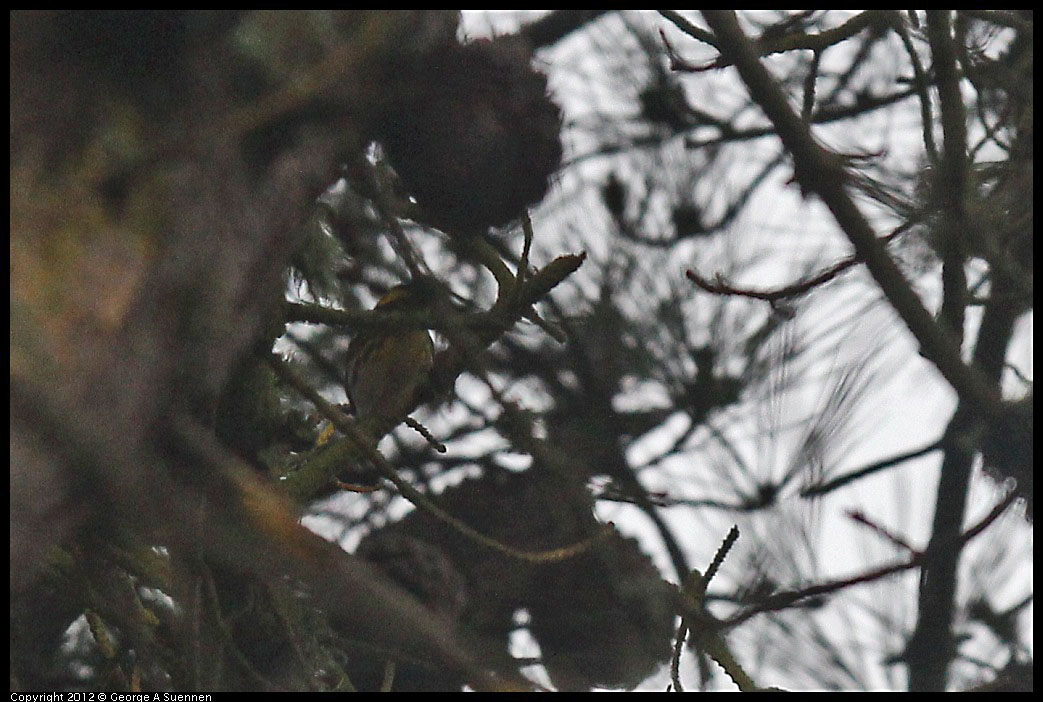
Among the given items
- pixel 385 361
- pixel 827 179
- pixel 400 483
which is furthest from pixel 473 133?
pixel 385 361

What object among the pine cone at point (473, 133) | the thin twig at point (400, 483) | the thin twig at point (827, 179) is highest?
the thin twig at point (827, 179)

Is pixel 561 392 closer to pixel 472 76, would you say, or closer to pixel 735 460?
pixel 735 460

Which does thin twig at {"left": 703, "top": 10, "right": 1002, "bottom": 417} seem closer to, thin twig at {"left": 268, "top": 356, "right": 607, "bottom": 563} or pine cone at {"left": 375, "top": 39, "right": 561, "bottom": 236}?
pine cone at {"left": 375, "top": 39, "right": 561, "bottom": 236}

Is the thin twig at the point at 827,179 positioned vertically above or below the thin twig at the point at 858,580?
above

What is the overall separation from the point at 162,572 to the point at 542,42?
4.84 ft

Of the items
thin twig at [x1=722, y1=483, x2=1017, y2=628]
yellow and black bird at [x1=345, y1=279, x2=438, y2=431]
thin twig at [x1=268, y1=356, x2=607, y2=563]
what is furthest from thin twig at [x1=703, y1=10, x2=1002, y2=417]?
yellow and black bird at [x1=345, y1=279, x2=438, y2=431]

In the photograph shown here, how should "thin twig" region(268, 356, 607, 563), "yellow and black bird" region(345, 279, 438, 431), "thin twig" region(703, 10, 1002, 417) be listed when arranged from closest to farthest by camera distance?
"thin twig" region(268, 356, 607, 563), "thin twig" region(703, 10, 1002, 417), "yellow and black bird" region(345, 279, 438, 431)

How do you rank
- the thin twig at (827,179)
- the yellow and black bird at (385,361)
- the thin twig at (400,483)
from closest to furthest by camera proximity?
1. the thin twig at (400,483)
2. the thin twig at (827,179)
3. the yellow and black bird at (385,361)

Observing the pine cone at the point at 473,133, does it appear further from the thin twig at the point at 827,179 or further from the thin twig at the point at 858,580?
the thin twig at the point at 858,580

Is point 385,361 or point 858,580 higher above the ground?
point 385,361

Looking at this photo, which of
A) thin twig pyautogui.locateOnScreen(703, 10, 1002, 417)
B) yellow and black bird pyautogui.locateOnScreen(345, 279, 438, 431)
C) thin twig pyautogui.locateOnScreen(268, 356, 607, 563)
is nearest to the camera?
thin twig pyautogui.locateOnScreen(268, 356, 607, 563)

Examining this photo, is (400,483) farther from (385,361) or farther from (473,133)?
(385,361)

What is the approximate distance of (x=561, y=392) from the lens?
260 cm

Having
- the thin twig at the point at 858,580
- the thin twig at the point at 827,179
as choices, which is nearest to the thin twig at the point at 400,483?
the thin twig at the point at 858,580
